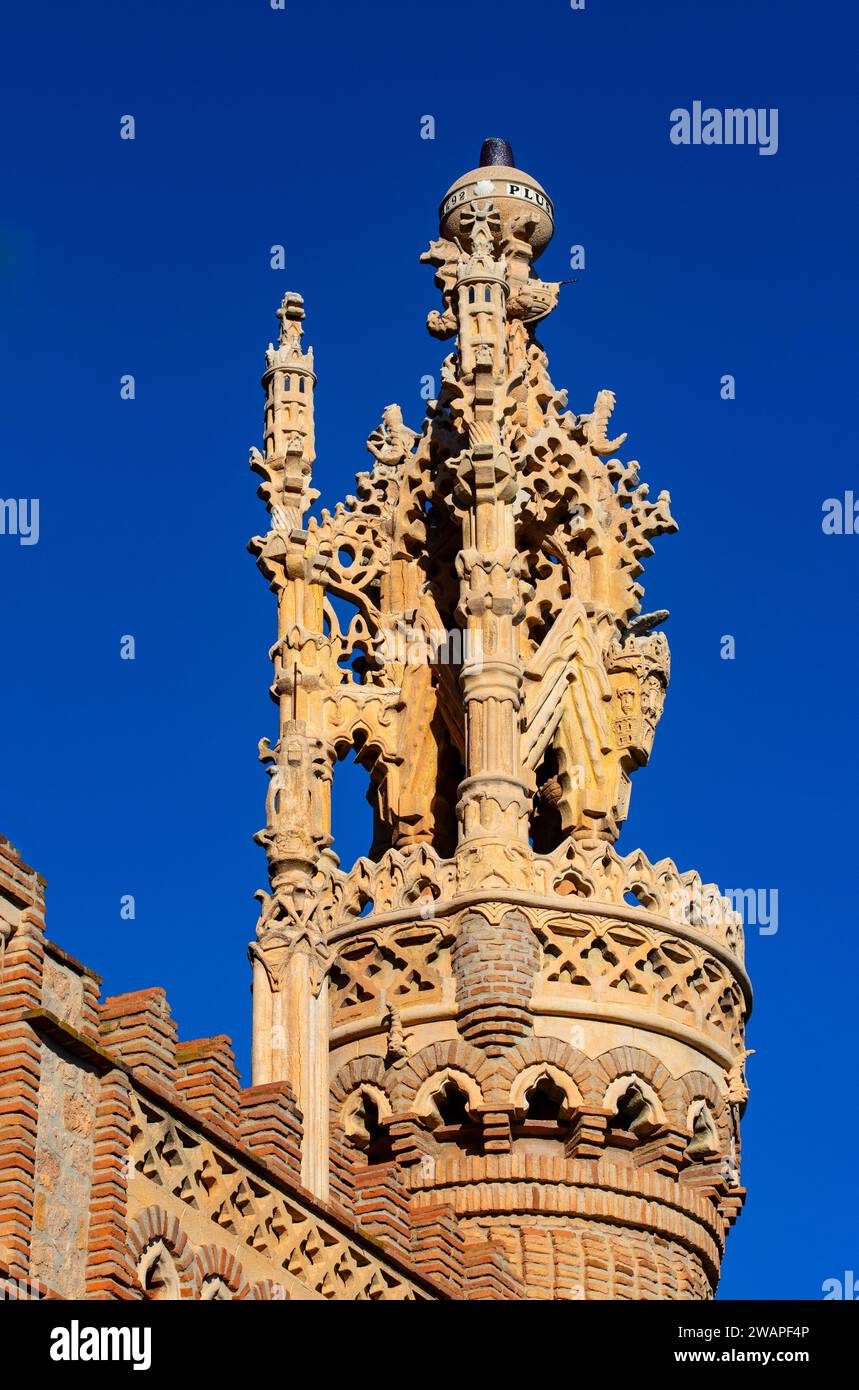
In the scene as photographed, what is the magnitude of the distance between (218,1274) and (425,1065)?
9.15 m

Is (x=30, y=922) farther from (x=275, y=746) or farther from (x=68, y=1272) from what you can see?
(x=275, y=746)

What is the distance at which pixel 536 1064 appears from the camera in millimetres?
33719

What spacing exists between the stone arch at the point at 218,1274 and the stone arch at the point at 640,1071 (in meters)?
9.18

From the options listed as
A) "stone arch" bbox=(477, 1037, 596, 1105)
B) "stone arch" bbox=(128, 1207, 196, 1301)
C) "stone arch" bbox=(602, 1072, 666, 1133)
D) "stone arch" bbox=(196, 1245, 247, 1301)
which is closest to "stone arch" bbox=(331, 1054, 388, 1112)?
"stone arch" bbox=(477, 1037, 596, 1105)

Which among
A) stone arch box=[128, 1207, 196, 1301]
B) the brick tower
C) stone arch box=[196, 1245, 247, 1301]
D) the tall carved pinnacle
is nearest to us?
stone arch box=[128, 1207, 196, 1301]

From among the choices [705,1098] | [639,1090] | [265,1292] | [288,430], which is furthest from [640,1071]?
[265,1292]

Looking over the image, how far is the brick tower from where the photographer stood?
109ft

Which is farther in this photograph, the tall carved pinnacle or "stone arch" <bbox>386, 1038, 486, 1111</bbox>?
the tall carved pinnacle

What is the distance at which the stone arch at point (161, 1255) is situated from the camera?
23.7 meters

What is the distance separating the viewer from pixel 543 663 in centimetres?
3741

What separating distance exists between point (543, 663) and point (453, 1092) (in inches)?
212

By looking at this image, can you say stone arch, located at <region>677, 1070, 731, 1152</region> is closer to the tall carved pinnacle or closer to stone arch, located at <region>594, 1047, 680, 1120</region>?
stone arch, located at <region>594, 1047, 680, 1120</region>

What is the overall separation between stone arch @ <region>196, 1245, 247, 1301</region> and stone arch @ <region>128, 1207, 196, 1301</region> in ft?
0.53

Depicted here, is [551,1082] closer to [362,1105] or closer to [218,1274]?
[362,1105]
